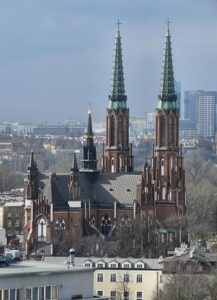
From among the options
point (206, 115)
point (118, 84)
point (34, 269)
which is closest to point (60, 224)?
point (118, 84)

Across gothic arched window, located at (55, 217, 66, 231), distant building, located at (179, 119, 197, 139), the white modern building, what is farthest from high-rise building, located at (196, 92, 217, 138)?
the white modern building

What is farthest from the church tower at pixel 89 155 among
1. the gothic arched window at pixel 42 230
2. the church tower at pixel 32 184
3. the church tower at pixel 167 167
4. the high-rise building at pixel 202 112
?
the high-rise building at pixel 202 112

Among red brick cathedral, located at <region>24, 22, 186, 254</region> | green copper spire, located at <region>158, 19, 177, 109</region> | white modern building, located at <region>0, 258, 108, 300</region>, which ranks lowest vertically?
white modern building, located at <region>0, 258, 108, 300</region>

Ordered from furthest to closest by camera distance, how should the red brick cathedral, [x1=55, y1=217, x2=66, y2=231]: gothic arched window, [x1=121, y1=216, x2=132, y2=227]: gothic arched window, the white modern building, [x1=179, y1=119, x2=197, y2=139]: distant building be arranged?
[x1=179, y1=119, x2=197, y2=139]: distant building → [x1=121, y1=216, x2=132, y2=227]: gothic arched window → the red brick cathedral → [x1=55, y1=217, x2=66, y2=231]: gothic arched window → the white modern building

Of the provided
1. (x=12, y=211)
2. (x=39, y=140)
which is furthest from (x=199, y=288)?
(x=39, y=140)

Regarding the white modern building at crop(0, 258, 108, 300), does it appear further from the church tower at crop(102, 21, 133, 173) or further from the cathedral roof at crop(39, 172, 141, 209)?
the church tower at crop(102, 21, 133, 173)

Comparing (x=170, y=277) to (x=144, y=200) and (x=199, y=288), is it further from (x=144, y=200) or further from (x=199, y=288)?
(x=144, y=200)

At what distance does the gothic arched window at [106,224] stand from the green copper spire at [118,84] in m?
5.33

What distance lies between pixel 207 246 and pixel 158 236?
5.16ft

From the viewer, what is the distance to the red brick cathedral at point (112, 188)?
175ft

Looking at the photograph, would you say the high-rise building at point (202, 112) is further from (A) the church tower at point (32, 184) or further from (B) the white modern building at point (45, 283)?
(B) the white modern building at point (45, 283)

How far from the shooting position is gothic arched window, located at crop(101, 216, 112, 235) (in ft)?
179

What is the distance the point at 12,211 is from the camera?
61094mm

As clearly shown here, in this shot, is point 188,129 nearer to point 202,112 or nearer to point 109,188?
point 202,112
